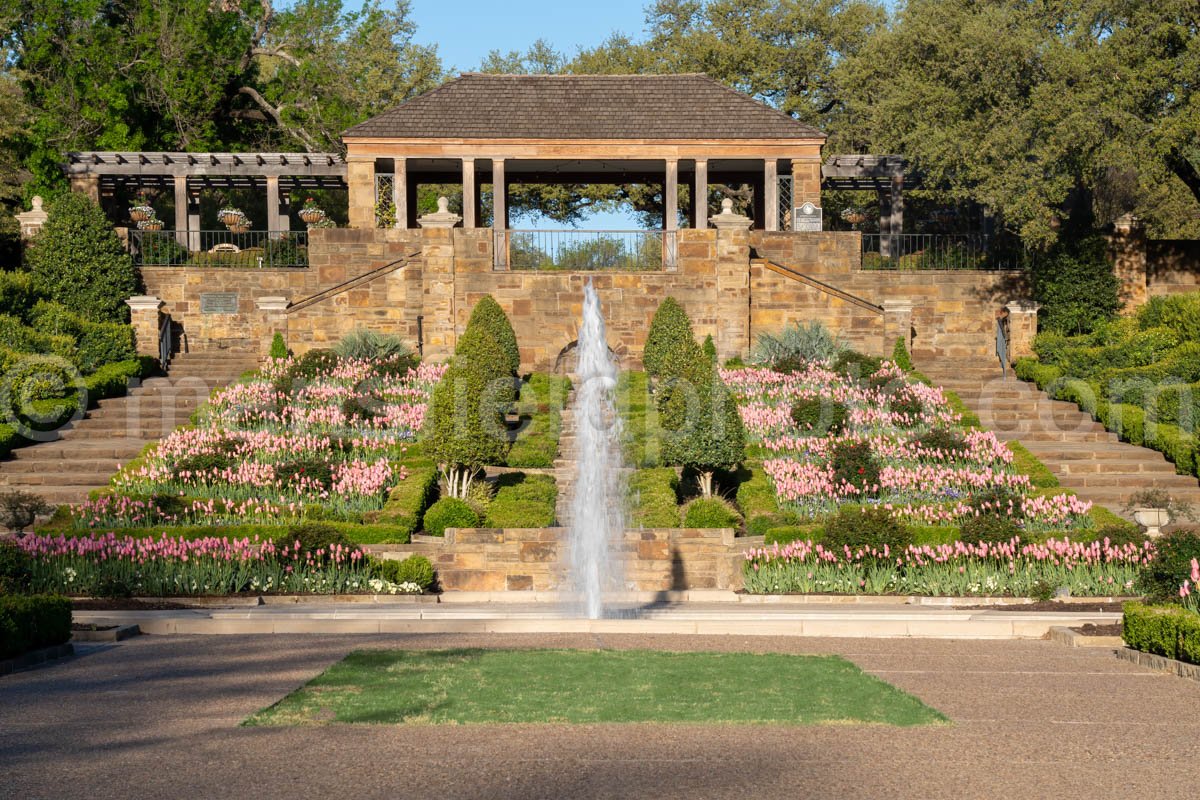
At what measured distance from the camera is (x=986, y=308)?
3306cm

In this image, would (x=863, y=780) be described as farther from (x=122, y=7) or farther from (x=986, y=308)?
(x=122, y=7)

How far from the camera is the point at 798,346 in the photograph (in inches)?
1157

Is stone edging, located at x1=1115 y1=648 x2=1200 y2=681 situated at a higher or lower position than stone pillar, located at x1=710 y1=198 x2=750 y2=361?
lower

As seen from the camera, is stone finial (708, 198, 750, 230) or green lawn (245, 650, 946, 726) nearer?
green lawn (245, 650, 946, 726)

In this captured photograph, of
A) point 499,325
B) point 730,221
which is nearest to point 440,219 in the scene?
point 499,325

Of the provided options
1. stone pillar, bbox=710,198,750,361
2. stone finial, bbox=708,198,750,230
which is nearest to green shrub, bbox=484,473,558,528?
stone pillar, bbox=710,198,750,361

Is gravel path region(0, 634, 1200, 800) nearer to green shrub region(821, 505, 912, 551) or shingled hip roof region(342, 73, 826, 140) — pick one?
green shrub region(821, 505, 912, 551)

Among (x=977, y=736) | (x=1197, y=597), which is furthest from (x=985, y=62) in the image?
(x=977, y=736)

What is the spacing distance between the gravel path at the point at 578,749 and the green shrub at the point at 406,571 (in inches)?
217

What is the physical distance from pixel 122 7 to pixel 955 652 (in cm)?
3681

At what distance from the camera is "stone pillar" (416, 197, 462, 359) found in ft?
98.0

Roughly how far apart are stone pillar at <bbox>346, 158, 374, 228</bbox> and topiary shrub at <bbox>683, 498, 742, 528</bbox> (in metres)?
16.2

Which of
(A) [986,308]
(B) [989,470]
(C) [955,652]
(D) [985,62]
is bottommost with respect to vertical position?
(C) [955,652]

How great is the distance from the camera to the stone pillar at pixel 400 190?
34.0 metres
